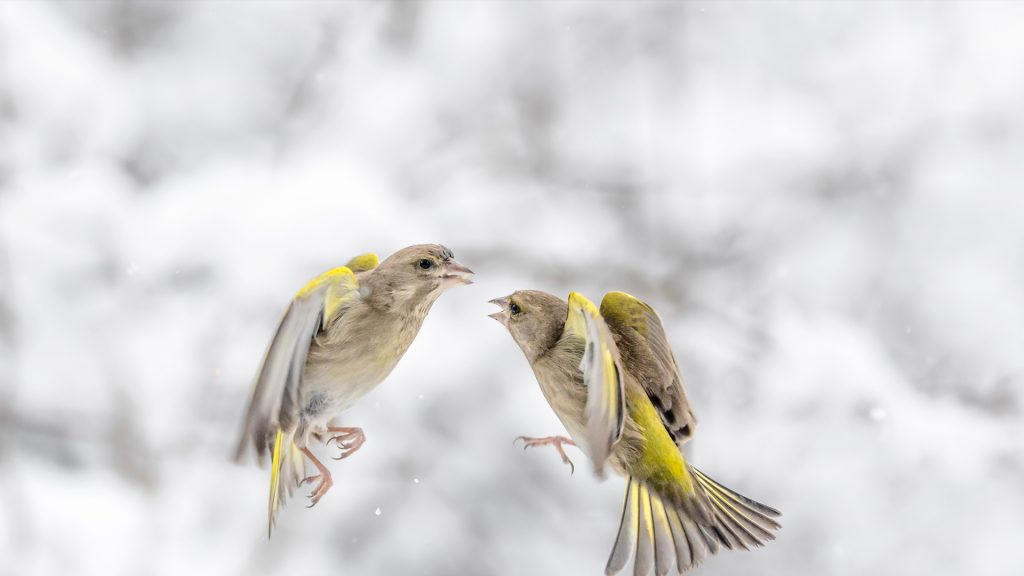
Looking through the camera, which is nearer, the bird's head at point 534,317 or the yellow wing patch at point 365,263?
the bird's head at point 534,317

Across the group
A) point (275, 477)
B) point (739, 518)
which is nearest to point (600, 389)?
point (739, 518)

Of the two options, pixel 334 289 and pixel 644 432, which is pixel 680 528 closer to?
pixel 644 432

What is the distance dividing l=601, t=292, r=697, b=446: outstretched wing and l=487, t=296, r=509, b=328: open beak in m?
0.27

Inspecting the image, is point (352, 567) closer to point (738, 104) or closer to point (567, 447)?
point (567, 447)

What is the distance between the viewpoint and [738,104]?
4363 mm

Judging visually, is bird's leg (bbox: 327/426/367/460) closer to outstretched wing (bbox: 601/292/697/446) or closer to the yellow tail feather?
the yellow tail feather

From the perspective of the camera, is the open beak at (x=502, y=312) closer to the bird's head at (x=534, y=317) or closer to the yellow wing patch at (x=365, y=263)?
the bird's head at (x=534, y=317)

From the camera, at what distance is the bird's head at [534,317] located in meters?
2.20

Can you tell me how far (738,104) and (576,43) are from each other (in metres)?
0.81

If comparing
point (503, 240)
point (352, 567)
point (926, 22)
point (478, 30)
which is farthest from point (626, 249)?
point (926, 22)

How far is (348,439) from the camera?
7.43 feet

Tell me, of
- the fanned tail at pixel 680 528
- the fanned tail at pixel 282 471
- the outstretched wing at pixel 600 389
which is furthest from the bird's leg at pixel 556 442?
the fanned tail at pixel 282 471

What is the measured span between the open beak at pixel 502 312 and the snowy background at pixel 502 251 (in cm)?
108

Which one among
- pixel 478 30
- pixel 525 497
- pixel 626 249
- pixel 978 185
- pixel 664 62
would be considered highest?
pixel 978 185
